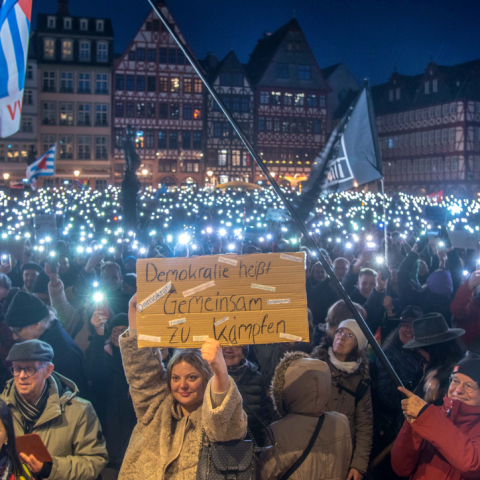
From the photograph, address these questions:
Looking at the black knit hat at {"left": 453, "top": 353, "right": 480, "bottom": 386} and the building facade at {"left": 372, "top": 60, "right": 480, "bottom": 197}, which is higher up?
the building facade at {"left": 372, "top": 60, "right": 480, "bottom": 197}

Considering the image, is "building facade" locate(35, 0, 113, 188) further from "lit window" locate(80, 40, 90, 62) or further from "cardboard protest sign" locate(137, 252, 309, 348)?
"cardboard protest sign" locate(137, 252, 309, 348)

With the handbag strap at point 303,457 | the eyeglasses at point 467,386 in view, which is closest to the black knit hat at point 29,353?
the handbag strap at point 303,457

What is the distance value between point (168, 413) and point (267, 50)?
142 feet

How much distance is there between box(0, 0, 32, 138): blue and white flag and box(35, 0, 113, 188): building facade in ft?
129

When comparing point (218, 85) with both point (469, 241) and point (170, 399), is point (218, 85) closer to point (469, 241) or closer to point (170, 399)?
point (469, 241)

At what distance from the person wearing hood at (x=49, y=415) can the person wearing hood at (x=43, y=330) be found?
0.98 metres

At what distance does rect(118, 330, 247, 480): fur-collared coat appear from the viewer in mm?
1994

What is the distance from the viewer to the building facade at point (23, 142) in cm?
4041

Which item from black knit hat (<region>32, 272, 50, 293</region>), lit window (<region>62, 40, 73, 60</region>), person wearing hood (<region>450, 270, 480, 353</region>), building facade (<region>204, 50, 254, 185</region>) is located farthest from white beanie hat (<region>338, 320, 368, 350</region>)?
lit window (<region>62, 40, 73, 60</region>)

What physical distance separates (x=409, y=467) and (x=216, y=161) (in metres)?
37.9

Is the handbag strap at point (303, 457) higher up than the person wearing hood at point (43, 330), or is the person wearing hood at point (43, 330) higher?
the person wearing hood at point (43, 330)

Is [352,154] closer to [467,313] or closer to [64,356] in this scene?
[467,313]

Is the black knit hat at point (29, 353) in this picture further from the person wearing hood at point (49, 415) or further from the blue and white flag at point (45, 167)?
the blue and white flag at point (45, 167)

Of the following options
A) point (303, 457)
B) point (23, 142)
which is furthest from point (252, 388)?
point (23, 142)
